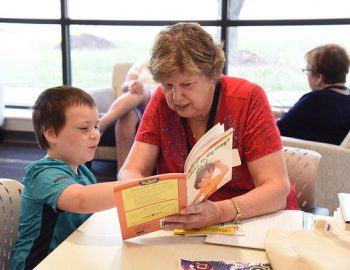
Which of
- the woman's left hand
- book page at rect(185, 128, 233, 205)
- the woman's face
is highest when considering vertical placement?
the woman's face

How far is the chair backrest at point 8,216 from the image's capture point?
1.32 m

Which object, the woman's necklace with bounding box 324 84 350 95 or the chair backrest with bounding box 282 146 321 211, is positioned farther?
the woman's necklace with bounding box 324 84 350 95

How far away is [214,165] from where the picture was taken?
3.96 ft

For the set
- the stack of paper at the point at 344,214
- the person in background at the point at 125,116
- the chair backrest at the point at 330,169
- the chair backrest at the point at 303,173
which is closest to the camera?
the stack of paper at the point at 344,214

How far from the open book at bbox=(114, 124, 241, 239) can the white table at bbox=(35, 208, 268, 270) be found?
4cm

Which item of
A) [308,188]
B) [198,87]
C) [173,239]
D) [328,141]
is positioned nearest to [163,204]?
[173,239]

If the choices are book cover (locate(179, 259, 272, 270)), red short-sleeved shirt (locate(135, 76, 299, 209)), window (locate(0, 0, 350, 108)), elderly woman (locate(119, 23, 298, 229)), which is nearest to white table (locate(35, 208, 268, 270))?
book cover (locate(179, 259, 272, 270))

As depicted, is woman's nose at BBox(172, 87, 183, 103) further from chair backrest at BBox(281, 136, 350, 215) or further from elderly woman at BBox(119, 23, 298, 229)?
chair backrest at BBox(281, 136, 350, 215)

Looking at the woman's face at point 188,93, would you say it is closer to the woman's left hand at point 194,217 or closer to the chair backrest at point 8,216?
the woman's left hand at point 194,217

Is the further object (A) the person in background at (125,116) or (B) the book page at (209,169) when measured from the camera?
(A) the person in background at (125,116)

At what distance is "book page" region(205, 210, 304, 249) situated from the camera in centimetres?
119

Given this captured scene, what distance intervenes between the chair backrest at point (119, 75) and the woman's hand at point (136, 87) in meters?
0.78
